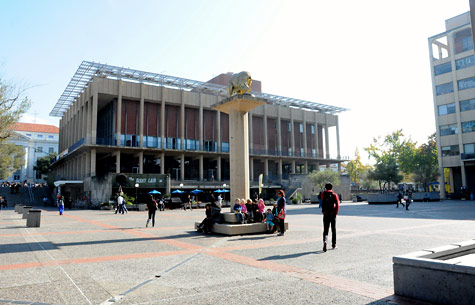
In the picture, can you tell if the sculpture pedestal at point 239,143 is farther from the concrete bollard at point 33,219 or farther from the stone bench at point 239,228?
the concrete bollard at point 33,219

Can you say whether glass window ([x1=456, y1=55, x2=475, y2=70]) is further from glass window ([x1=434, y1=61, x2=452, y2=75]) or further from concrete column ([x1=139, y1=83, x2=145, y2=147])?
concrete column ([x1=139, y1=83, x2=145, y2=147])

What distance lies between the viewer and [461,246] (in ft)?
17.8

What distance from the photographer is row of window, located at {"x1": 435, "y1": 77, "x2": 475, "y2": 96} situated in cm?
4850

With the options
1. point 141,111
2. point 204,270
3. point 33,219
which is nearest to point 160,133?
point 141,111

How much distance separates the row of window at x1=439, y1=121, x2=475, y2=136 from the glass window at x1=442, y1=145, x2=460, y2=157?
2.04m

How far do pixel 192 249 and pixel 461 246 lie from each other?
660 centimetres

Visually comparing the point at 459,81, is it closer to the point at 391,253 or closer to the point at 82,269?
the point at 391,253

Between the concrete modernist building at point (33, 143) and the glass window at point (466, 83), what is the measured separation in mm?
87016

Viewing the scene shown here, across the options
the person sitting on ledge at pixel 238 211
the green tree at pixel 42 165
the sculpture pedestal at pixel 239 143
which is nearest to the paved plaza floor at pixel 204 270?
the person sitting on ledge at pixel 238 211

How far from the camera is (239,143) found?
1555cm

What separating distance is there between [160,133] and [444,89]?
4357 cm

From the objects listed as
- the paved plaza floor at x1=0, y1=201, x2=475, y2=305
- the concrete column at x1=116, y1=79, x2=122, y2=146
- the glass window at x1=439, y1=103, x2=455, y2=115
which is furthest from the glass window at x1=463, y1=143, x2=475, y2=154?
the concrete column at x1=116, y1=79, x2=122, y2=146

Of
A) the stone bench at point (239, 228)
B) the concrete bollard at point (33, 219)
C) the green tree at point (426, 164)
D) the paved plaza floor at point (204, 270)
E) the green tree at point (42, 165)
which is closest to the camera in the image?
the paved plaza floor at point (204, 270)

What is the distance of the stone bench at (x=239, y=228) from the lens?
12758mm
